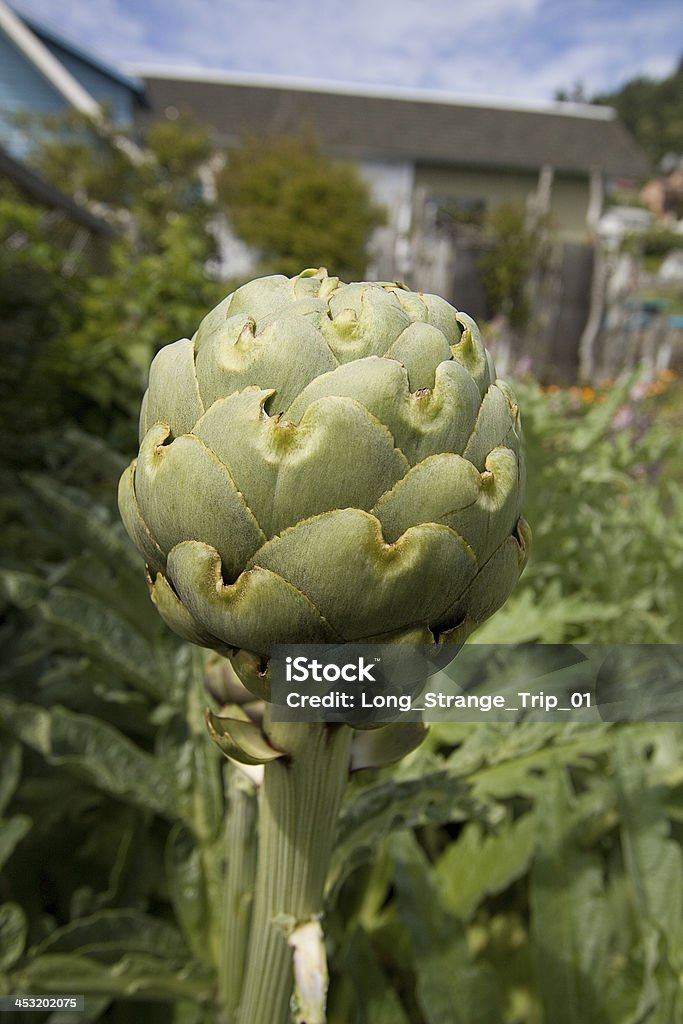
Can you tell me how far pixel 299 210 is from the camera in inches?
250

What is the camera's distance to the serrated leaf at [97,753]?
2.36 feet

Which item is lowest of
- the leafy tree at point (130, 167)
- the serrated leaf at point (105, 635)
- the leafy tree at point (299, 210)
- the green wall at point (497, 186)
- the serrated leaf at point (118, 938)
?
the serrated leaf at point (118, 938)

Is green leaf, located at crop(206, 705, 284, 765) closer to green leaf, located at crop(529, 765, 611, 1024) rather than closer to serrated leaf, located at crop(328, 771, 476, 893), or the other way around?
serrated leaf, located at crop(328, 771, 476, 893)

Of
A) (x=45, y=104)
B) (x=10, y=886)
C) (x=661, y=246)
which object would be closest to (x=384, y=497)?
(x=10, y=886)

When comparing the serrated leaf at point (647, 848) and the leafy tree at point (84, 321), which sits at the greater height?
the leafy tree at point (84, 321)

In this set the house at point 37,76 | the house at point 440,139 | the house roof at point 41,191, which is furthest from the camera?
the house at point 440,139

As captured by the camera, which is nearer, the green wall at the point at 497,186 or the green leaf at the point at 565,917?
the green leaf at the point at 565,917

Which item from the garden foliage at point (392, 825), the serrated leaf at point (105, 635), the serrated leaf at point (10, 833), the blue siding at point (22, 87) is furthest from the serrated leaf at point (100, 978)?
the blue siding at point (22, 87)

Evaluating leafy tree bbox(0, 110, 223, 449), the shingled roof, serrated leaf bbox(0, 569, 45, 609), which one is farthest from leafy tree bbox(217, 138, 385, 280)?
serrated leaf bbox(0, 569, 45, 609)

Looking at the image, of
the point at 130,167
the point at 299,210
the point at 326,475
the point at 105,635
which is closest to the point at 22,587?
the point at 105,635

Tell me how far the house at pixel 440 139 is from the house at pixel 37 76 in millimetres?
2062

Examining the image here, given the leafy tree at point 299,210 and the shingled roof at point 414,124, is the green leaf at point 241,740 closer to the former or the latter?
the leafy tree at point 299,210

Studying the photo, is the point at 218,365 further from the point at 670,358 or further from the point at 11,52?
the point at 11,52

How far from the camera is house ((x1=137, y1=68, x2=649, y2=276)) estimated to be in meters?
10.7
